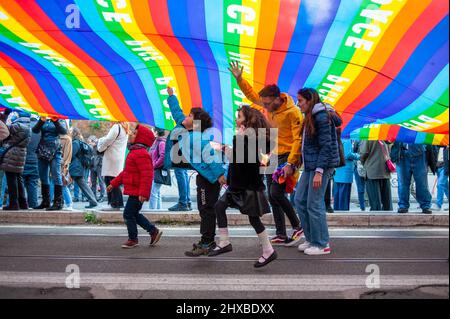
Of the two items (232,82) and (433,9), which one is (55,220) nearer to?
(232,82)

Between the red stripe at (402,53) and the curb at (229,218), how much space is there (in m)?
1.84

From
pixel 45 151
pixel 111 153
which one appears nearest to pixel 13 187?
pixel 45 151

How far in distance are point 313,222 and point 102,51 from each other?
3.58 m

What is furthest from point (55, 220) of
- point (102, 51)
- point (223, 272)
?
point (223, 272)

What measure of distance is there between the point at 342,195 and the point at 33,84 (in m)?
6.18

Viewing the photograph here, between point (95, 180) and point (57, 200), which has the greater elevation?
point (57, 200)

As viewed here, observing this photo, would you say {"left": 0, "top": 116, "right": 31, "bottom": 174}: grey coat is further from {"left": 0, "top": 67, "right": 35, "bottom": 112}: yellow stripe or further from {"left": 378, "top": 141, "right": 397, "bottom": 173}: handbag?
{"left": 378, "top": 141, "right": 397, "bottom": 173}: handbag

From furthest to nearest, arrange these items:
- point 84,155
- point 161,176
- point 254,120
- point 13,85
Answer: point 84,155 < point 161,176 < point 13,85 < point 254,120

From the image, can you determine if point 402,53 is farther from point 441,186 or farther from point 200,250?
point 441,186

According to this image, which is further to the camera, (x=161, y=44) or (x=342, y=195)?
(x=342, y=195)

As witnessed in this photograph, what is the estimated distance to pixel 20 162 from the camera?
335 inches

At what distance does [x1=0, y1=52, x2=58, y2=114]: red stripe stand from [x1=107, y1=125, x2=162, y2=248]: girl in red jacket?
2211 millimetres

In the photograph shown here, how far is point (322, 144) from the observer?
545cm

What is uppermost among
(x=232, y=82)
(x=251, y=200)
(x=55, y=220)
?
(x=232, y=82)
